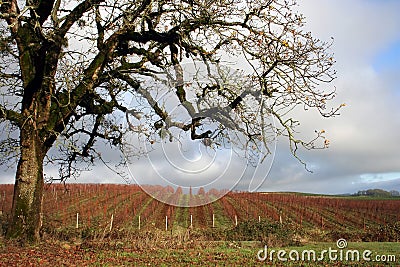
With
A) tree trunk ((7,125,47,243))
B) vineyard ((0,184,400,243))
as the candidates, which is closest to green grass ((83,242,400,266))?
tree trunk ((7,125,47,243))

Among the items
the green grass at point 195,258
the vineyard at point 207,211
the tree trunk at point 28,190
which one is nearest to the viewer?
the green grass at point 195,258

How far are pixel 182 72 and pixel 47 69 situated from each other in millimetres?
3828

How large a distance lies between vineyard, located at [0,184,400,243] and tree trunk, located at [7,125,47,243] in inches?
502

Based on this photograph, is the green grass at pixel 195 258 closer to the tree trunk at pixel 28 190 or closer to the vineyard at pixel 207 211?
the tree trunk at pixel 28 190

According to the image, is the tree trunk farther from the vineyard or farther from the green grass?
the vineyard

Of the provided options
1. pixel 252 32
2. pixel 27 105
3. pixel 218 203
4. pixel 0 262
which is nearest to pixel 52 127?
pixel 27 105

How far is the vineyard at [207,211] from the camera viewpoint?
2847cm

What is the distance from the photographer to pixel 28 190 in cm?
1167

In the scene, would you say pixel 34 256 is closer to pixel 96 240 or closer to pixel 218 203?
pixel 96 240

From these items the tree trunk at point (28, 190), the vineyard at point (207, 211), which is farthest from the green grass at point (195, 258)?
the vineyard at point (207, 211)

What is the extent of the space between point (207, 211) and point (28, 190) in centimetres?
2553

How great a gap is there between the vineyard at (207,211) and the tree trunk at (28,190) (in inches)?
502

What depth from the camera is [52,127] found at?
12.4 metres

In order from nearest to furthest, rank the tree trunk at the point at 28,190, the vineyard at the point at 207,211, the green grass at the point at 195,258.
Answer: the green grass at the point at 195,258 < the tree trunk at the point at 28,190 < the vineyard at the point at 207,211
